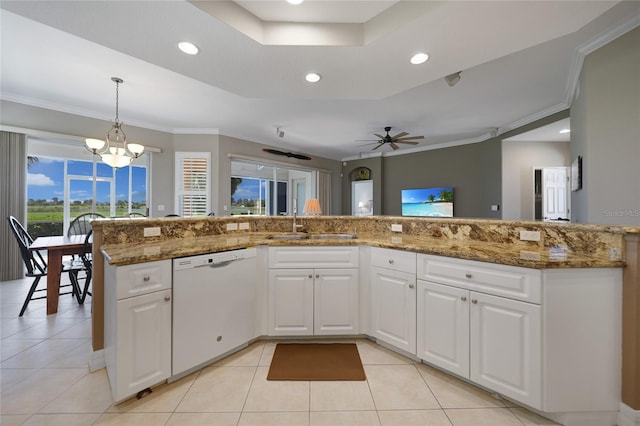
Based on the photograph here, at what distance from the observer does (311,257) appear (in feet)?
7.17

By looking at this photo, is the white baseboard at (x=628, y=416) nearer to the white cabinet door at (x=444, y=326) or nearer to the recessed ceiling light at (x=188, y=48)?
the white cabinet door at (x=444, y=326)

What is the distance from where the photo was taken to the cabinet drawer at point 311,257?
2.18 meters

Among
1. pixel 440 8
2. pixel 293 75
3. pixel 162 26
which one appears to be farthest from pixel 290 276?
pixel 440 8

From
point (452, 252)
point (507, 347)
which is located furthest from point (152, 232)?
point (507, 347)

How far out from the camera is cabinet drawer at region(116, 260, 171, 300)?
147 centimetres

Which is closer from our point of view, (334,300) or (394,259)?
(394,259)

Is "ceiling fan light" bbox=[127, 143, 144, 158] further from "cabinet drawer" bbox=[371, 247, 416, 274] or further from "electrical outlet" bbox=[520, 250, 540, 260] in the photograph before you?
"electrical outlet" bbox=[520, 250, 540, 260]

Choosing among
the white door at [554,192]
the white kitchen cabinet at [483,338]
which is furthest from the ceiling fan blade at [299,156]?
the white kitchen cabinet at [483,338]

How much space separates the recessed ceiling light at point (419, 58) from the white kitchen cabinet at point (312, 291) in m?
1.62

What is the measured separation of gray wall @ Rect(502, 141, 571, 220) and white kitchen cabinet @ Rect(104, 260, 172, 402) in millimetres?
5940

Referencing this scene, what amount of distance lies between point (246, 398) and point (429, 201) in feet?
20.6

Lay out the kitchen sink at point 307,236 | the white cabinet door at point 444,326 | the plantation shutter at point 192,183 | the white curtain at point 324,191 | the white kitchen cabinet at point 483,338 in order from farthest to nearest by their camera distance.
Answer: the white curtain at point 324,191 < the plantation shutter at point 192,183 < the kitchen sink at point 307,236 < the white cabinet door at point 444,326 < the white kitchen cabinet at point 483,338

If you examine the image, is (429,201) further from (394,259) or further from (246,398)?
(246,398)

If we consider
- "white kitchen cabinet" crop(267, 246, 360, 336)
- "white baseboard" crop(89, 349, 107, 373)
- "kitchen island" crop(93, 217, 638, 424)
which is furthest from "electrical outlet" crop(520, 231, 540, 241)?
"white baseboard" crop(89, 349, 107, 373)
